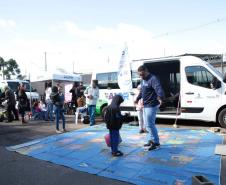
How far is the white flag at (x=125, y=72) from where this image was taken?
12023mm

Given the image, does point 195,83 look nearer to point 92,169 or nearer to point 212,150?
point 212,150

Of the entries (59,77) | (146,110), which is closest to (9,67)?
(59,77)

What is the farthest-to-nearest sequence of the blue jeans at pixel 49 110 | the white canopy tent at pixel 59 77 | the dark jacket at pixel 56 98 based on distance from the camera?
1. the white canopy tent at pixel 59 77
2. the blue jeans at pixel 49 110
3. the dark jacket at pixel 56 98

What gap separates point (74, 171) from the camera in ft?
20.4

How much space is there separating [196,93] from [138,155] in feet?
15.9

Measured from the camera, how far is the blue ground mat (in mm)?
5691

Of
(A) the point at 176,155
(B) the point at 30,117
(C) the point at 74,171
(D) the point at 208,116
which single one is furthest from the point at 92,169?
(B) the point at 30,117

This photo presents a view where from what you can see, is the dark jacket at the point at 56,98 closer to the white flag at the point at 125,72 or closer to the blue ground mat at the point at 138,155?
the blue ground mat at the point at 138,155

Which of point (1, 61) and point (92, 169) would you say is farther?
point (1, 61)

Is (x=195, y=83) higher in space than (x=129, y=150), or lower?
higher

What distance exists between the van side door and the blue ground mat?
4.12 ft

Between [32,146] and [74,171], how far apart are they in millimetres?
2660

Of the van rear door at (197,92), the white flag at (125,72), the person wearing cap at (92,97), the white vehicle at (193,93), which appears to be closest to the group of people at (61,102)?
the person wearing cap at (92,97)

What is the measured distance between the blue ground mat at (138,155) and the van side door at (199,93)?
126 cm
